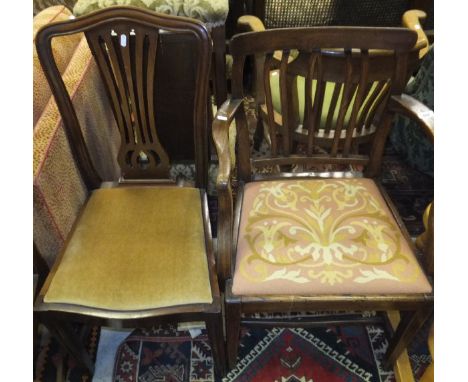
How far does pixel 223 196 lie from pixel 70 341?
704mm

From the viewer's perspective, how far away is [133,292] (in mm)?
1062

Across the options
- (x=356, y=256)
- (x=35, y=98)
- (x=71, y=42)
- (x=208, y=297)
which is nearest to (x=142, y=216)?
(x=208, y=297)

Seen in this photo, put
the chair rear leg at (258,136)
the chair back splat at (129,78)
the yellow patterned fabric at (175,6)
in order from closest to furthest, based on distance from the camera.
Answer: the chair back splat at (129,78) → the yellow patterned fabric at (175,6) → the chair rear leg at (258,136)

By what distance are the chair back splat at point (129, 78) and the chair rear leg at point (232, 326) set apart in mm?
469

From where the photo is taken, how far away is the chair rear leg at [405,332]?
110 centimetres

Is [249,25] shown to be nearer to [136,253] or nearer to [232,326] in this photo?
[136,253]

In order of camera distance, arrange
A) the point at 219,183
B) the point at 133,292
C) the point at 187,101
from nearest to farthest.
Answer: the point at 219,183 → the point at 133,292 → the point at 187,101

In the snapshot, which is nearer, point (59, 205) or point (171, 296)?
point (171, 296)

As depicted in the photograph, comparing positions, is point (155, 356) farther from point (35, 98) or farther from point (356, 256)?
point (35, 98)

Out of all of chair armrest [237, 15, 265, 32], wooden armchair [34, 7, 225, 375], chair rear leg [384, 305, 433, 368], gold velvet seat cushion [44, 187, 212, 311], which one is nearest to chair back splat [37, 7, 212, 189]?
wooden armchair [34, 7, 225, 375]

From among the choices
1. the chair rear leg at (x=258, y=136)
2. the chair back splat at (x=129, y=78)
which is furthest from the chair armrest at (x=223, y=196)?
the chair rear leg at (x=258, y=136)

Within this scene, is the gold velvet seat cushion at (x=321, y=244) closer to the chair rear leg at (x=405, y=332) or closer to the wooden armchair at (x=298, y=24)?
the chair rear leg at (x=405, y=332)

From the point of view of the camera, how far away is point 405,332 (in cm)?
120
